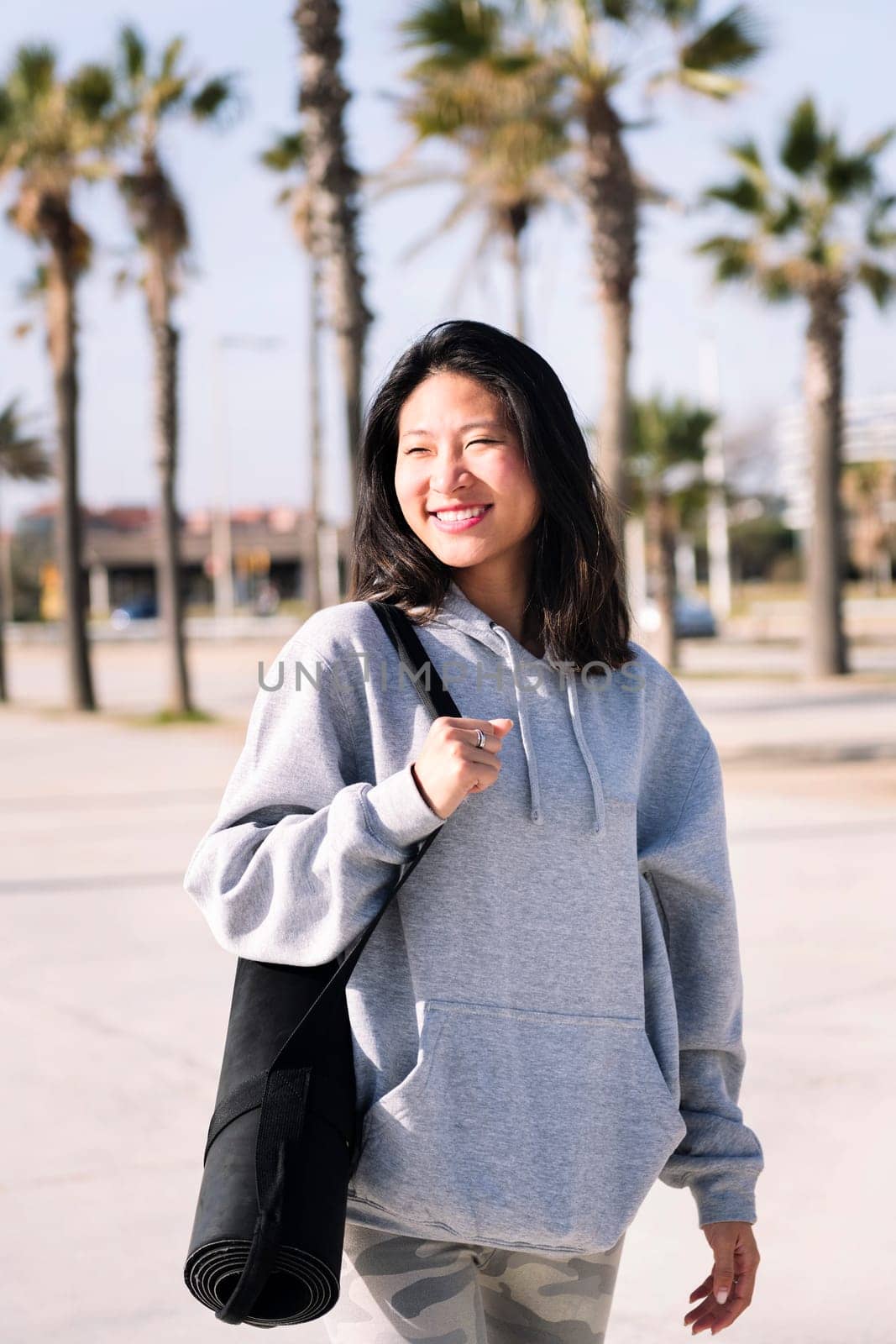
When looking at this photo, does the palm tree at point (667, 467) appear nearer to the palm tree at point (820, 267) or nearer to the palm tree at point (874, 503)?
the palm tree at point (820, 267)

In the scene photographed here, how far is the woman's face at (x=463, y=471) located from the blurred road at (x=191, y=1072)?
2.15 m

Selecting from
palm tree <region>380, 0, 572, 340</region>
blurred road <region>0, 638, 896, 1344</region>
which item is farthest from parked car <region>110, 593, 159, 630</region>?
blurred road <region>0, 638, 896, 1344</region>

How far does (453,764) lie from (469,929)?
0.75ft

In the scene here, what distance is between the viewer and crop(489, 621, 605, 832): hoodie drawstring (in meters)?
1.72

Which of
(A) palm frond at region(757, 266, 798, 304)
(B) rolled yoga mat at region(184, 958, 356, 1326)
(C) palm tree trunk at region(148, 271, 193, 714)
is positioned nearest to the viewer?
(B) rolled yoga mat at region(184, 958, 356, 1326)

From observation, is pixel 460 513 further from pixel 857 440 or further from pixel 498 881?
pixel 857 440

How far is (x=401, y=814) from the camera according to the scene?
1571 mm

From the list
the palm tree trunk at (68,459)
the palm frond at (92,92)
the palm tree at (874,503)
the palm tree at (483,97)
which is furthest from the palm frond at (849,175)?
the palm tree at (874,503)

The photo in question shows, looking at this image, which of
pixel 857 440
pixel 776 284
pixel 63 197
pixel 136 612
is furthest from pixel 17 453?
pixel 857 440

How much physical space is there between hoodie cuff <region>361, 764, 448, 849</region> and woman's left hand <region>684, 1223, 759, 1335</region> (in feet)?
2.37

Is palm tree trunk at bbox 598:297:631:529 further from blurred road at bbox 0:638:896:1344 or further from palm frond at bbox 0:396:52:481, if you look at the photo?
palm frond at bbox 0:396:52:481

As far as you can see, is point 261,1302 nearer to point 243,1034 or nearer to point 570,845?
point 243,1034

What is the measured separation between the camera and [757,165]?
19.9m

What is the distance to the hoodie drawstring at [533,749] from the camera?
172cm
